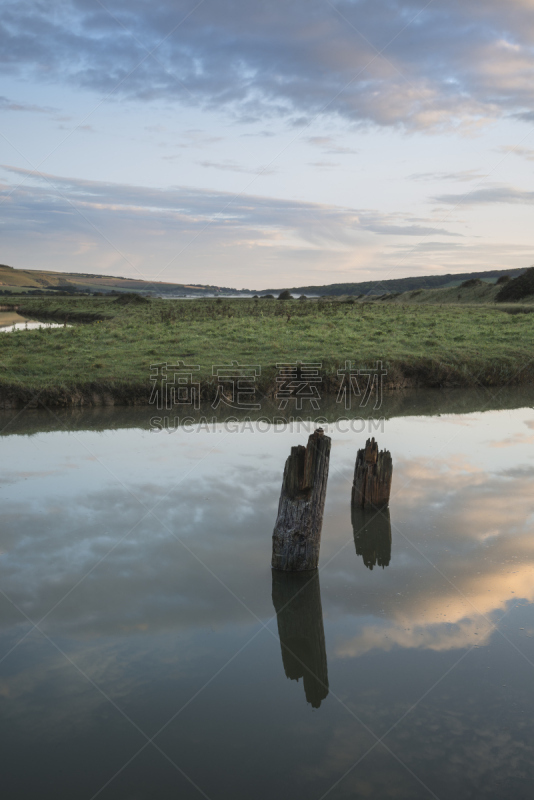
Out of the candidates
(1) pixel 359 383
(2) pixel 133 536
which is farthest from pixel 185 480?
(1) pixel 359 383

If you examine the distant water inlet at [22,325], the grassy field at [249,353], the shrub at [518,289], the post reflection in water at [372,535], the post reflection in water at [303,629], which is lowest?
the post reflection in water at [303,629]

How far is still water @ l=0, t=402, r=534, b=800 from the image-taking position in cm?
458

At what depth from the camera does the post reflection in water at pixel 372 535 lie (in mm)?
8383

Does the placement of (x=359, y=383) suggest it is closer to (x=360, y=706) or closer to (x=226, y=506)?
(x=226, y=506)

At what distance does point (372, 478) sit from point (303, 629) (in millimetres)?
3652

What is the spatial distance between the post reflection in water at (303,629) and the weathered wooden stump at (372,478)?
2.37 meters

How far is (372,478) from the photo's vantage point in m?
9.87
